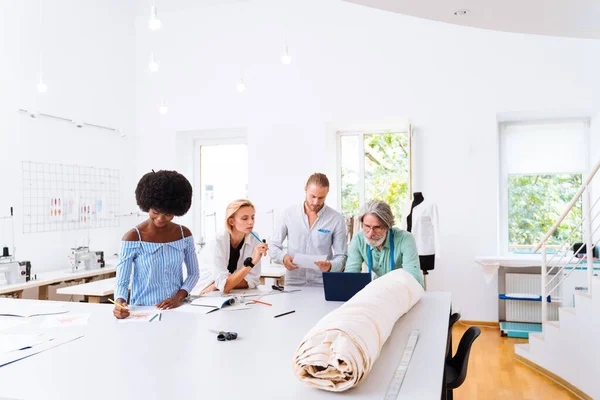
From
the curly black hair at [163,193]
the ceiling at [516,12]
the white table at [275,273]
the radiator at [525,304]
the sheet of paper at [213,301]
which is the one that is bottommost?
the radiator at [525,304]

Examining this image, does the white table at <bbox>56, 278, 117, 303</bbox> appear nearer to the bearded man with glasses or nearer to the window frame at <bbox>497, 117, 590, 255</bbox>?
the bearded man with glasses

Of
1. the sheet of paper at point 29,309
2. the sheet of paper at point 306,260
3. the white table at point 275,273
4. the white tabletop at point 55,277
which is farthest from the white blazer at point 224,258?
the white tabletop at point 55,277

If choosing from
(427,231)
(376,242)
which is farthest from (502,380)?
(376,242)

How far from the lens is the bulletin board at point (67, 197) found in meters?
5.12

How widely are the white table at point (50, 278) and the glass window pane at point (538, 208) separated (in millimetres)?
4566

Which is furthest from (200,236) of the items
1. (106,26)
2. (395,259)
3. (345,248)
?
(395,259)

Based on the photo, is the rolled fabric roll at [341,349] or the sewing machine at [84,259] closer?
the rolled fabric roll at [341,349]

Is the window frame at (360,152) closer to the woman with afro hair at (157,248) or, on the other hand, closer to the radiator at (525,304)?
the radiator at (525,304)

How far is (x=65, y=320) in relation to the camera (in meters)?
2.28

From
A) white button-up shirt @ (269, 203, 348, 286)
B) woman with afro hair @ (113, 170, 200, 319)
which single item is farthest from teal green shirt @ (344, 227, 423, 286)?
woman with afro hair @ (113, 170, 200, 319)

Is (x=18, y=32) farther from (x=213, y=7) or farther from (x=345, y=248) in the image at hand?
(x=345, y=248)

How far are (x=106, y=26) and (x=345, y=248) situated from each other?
15.2 feet

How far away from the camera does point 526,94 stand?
5.37 metres

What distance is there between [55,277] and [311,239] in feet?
9.01
